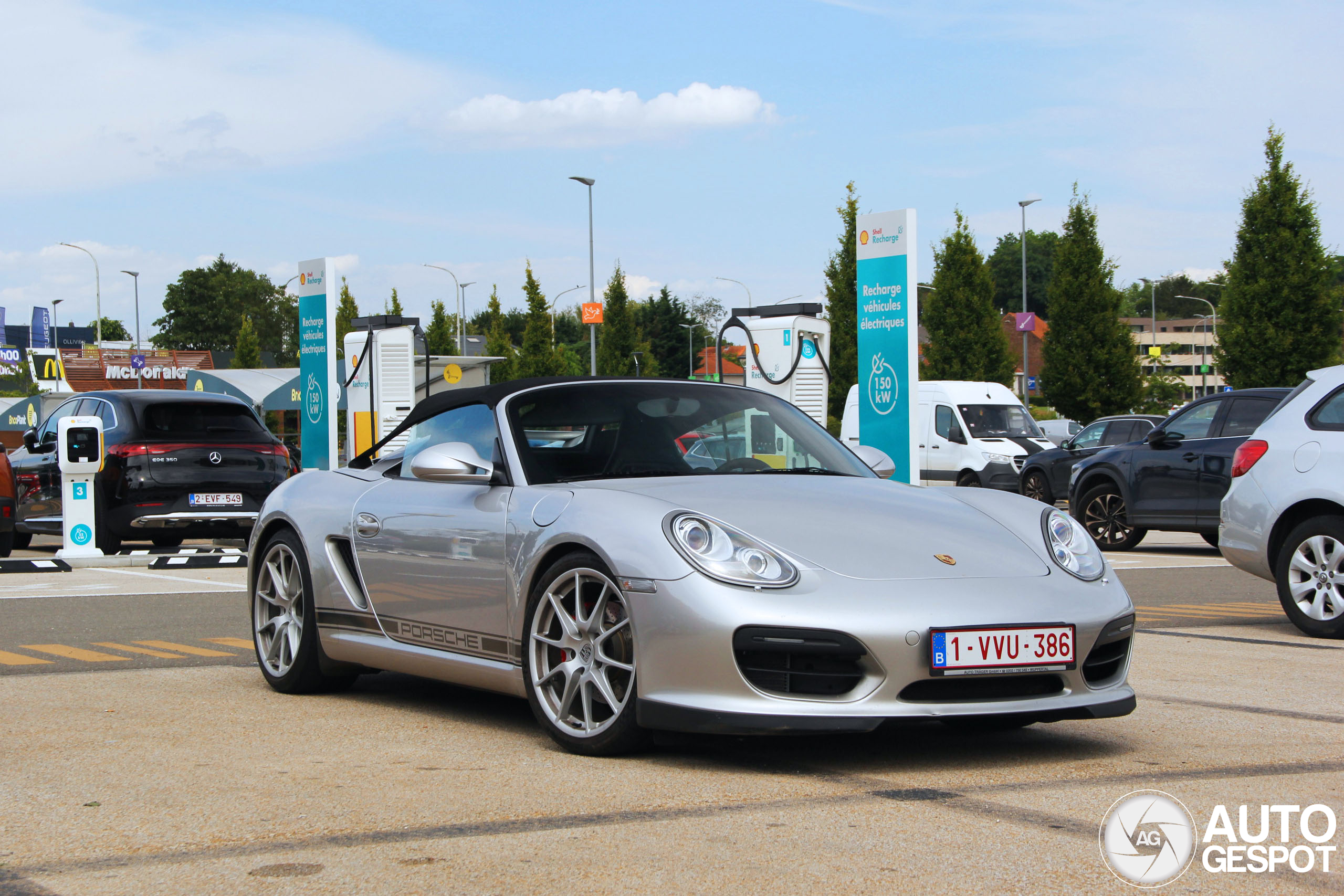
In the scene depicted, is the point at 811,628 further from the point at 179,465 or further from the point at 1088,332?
the point at 1088,332

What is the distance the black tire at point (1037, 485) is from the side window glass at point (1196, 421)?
23.0 feet

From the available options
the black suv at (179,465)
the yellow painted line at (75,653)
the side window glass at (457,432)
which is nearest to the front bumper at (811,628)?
the side window glass at (457,432)

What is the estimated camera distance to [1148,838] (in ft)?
11.5

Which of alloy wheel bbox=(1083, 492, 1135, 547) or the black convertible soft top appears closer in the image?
the black convertible soft top

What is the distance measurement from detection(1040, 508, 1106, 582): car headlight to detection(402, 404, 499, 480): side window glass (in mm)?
2062

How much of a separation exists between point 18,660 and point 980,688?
16.9 feet

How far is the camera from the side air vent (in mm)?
5859

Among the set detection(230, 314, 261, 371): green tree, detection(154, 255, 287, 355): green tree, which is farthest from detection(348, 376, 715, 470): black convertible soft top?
detection(154, 255, 287, 355): green tree

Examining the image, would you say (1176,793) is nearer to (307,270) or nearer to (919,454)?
(307,270)

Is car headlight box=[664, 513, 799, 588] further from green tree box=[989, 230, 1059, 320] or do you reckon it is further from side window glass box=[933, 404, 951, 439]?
green tree box=[989, 230, 1059, 320]

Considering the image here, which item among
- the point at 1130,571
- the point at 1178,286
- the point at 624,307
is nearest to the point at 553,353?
the point at 624,307

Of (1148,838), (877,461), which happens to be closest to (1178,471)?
(877,461)

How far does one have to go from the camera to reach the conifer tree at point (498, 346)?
62312 millimetres

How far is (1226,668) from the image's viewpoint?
6734 mm
